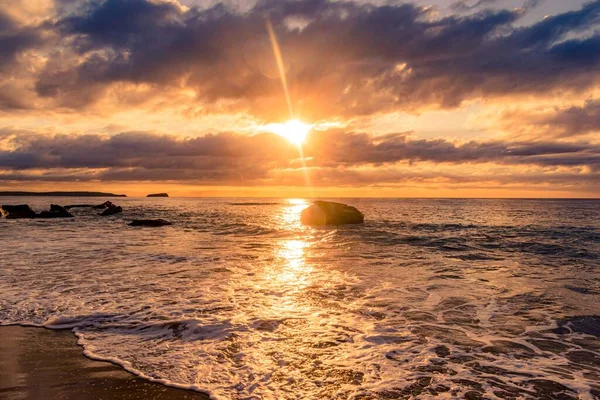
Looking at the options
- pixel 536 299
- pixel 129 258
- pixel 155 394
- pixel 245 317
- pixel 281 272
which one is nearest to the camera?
pixel 155 394

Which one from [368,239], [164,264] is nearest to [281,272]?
[164,264]

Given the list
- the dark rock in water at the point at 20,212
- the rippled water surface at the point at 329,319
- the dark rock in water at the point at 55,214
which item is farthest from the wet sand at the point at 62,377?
the dark rock in water at the point at 20,212

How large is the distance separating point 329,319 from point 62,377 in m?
5.21

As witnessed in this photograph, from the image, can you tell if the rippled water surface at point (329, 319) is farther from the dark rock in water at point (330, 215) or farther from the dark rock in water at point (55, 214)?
the dark rock in water at point (55, 214)

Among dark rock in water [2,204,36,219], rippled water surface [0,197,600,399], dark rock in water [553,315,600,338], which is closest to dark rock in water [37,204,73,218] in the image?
dark rock in water [2,204,36,219]

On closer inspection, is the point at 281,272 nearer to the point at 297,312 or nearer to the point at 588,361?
the point at 297,312

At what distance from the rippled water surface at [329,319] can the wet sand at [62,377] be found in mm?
263

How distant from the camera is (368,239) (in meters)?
25.8

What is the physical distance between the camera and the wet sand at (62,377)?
5.27m

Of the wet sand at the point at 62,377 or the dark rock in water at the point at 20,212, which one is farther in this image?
the dark rock in water at the point at 20,212

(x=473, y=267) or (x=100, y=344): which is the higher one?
(x=100, y=344)

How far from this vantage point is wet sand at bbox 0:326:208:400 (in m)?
5.27

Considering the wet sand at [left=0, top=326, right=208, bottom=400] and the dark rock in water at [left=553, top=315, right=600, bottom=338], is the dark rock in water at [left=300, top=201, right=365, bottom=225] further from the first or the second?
the wet sand at [left=0, top=326, right=208, bottom=400]

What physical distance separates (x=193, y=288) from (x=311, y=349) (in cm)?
597
